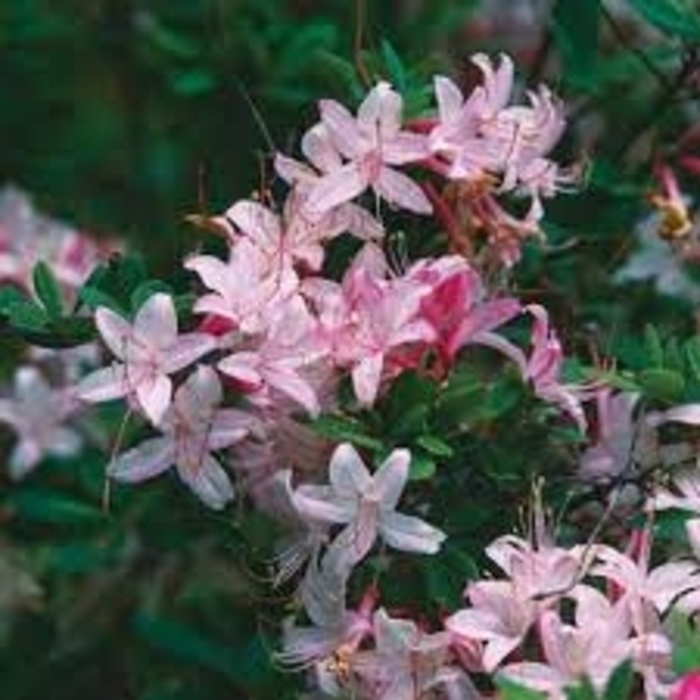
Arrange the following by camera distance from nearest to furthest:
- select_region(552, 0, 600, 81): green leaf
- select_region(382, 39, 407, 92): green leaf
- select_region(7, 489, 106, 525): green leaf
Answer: select_region(382, 39, 407, 92): green leaf → select_region(552, 0, 600, 81): green leaf → select_region(7, 489, 106, 525): green leaf

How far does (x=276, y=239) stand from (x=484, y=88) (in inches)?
9.2

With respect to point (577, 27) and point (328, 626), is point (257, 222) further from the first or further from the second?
point (577, 27)

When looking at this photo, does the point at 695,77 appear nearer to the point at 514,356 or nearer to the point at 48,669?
the point at 514,356

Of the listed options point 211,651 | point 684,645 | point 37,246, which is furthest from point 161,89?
point 684,645

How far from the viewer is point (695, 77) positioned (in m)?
2.54

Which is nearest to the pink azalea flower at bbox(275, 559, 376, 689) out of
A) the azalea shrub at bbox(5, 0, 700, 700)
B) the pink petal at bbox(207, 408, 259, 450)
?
the azalea shrub at bbox(5, 0, 700, 700)

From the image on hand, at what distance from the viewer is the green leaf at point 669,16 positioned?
2357 millimetres

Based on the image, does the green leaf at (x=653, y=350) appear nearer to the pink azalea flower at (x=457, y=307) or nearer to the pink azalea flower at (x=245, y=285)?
the pink azalea flower at (x=457, y=307)

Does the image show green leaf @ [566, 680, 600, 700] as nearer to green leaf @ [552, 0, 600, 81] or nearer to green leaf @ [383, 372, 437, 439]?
green leaf @ [383, 372, 437, 439]

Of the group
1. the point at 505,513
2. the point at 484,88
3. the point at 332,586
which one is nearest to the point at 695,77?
the point at 484,88

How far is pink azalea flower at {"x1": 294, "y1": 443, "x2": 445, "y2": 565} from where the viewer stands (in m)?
2.03

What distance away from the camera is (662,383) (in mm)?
2131

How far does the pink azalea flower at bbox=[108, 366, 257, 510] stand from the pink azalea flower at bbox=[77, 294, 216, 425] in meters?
0.02

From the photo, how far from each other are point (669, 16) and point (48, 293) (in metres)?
0.62
